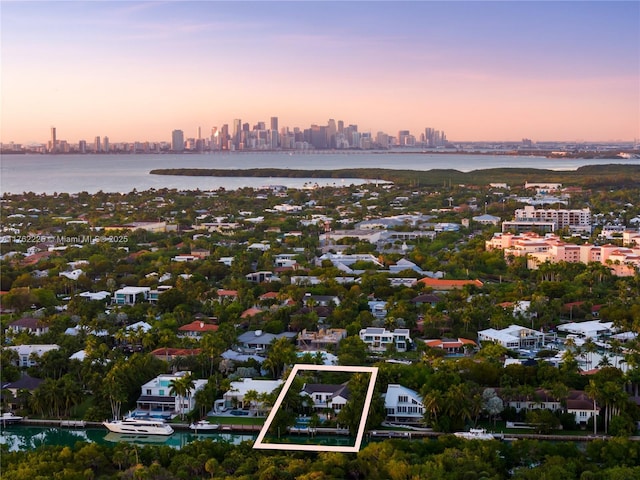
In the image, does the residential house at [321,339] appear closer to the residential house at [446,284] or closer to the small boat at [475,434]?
the small boat at [475,434]

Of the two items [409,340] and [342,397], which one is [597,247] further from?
[342,397]

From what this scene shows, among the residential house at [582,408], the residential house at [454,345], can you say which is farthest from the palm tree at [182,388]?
the residential house at [582,408]

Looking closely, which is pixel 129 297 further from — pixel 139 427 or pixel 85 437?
pixel 139 427

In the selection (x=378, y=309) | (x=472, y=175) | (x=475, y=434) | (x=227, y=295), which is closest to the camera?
(x=475, y=434)

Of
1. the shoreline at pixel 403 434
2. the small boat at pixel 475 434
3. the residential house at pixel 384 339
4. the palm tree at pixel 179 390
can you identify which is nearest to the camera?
the small boat at pixel 475 434

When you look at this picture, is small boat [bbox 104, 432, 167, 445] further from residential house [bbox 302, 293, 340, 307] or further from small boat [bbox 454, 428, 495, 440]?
residential house [bbox 302, 293, 340, 307]

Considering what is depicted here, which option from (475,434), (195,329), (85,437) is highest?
(195,329)

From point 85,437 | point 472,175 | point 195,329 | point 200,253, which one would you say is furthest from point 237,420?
point 472,175
